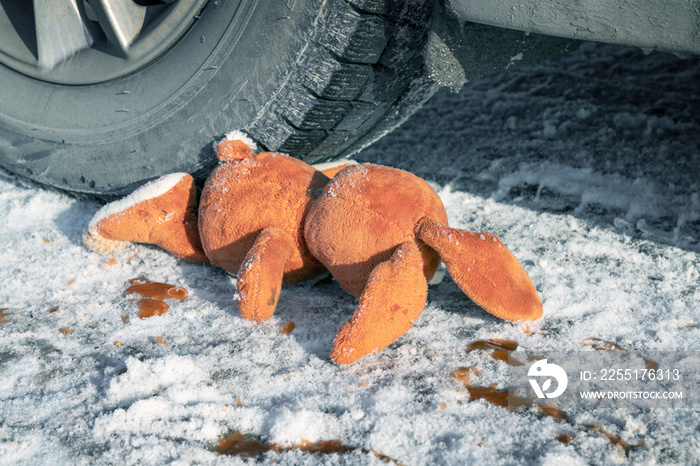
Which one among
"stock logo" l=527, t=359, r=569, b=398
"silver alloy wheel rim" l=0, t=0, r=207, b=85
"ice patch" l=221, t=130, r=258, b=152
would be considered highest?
"silver alloy wheel rim" l=0, t=0, r=207, b=85

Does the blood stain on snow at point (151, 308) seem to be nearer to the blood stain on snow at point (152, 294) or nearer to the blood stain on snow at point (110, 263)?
the blood stain on snow at point (152, 294)

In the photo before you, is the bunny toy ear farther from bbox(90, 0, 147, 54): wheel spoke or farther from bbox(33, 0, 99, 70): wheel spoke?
bbox(33, 0, 99, 70): wheel spoke

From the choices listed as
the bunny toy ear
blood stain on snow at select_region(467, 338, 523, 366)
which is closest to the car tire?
the bunny toy ear

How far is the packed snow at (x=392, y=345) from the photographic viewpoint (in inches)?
36.1

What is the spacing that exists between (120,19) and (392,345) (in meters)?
1.11

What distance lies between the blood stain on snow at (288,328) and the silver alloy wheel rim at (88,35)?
0.79 m

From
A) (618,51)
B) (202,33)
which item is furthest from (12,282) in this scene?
(618,51)

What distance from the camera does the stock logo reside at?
1.02m

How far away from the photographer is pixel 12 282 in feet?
4.65

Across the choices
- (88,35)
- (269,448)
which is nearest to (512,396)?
(269,448)

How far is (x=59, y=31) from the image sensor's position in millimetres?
1623

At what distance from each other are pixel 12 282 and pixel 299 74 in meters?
0.86

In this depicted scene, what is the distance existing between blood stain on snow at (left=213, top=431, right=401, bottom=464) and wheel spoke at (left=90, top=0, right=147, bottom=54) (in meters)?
1.10

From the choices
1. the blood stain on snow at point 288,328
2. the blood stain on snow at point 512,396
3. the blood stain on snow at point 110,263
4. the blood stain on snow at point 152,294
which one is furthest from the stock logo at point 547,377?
the blood stain on snow at point 110,263
